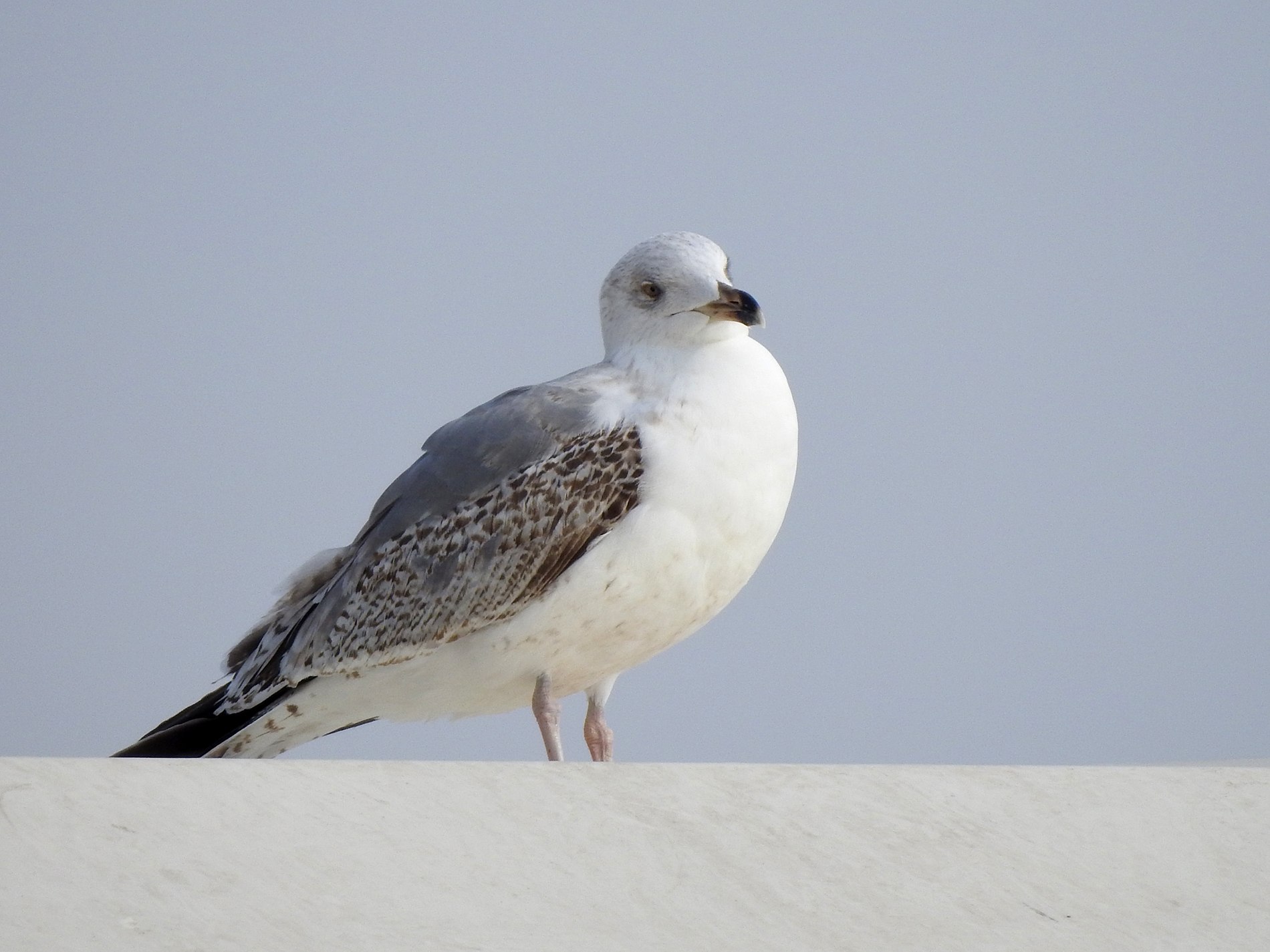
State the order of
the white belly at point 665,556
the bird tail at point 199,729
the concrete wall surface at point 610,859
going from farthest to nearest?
1. the bird tail at point 199,729
2. the white belly at point 665,556
3. the concrete wall surface at point 610,859

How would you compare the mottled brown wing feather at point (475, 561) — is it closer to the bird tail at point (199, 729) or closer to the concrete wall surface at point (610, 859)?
the bird tail at point (199, 729)

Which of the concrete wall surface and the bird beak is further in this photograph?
the bird beak

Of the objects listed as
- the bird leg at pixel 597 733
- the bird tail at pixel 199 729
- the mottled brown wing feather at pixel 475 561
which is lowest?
the bird leg at pixel 597 733

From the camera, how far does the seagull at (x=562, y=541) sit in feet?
9.44

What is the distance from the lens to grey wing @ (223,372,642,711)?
290cm

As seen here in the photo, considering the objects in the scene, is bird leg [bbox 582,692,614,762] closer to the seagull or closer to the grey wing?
the seagull

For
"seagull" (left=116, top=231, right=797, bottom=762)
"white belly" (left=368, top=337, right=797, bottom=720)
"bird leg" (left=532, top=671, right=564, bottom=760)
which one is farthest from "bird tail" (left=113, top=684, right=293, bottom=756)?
"bird leg" (left=532, top=671, right=564, bottom=760)

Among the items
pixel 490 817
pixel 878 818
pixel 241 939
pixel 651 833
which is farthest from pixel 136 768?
pixel 878 818

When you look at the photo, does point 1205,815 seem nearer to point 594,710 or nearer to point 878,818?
point 878,818

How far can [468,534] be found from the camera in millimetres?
3041

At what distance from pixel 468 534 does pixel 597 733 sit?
0.51 metres

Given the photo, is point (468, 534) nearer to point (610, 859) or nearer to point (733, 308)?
point (733, 308)

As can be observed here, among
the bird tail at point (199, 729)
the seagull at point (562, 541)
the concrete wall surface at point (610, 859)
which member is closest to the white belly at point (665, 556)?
the seagull at point (562, 541)

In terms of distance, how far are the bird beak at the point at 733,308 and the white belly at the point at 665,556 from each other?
0.08 m
